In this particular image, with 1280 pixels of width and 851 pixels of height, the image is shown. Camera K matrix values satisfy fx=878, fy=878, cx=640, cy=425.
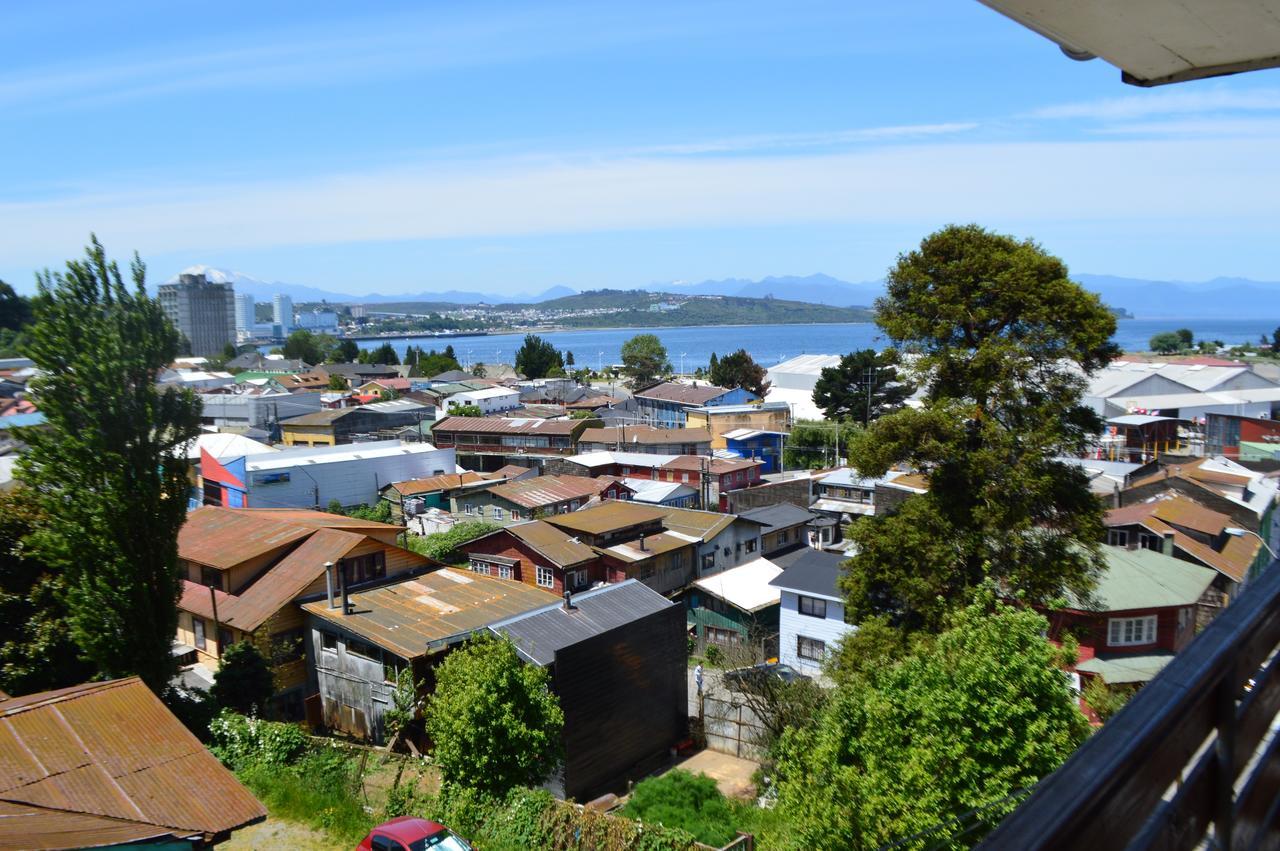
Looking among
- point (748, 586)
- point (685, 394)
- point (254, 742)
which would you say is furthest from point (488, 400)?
point (254, 742)

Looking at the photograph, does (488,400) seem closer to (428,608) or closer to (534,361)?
(534,361)

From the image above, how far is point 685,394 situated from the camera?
Result: 3077 cm

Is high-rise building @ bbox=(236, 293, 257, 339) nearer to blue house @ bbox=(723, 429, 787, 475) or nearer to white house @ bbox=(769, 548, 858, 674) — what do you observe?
blue house @ bbox=(723, 429, 787, 475)

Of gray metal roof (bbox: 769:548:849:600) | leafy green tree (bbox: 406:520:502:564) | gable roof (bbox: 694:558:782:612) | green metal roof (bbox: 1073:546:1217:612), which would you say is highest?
green metal roof (bbox: 1073:546:1217:612)

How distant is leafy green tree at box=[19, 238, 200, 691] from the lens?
7.76 meters

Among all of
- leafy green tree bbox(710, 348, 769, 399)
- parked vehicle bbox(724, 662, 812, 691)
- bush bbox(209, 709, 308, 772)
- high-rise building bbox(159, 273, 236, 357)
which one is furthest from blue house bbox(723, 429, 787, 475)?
high-rise building bbox(159, 273, 236, 357)

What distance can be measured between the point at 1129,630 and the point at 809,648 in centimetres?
349

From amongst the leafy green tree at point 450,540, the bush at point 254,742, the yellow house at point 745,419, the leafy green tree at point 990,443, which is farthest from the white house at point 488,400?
the leafy green tree at point 990,443

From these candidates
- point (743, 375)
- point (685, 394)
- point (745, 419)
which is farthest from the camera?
point (743, 375)

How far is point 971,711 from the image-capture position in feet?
14.9

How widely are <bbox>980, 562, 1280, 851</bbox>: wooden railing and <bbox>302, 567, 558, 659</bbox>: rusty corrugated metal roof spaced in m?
7.88

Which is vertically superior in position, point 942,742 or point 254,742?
point 942,742

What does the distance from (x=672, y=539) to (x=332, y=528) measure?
206 inches

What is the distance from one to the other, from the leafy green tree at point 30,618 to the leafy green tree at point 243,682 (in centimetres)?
113
